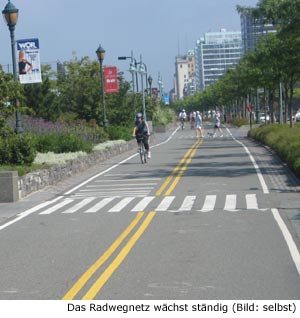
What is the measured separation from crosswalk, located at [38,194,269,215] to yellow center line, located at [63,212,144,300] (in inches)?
76.1

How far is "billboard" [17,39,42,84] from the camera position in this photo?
84.0 ft

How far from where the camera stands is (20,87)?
75.0ft

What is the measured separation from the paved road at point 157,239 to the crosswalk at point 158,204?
0.02 meters

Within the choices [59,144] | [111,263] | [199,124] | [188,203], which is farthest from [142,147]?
[199,124]

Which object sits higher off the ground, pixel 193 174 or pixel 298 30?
pixel 298 30

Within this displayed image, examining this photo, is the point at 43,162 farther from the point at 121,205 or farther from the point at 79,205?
the point at 121,205

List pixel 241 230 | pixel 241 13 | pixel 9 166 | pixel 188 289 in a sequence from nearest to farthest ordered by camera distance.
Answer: pixel 188 289, pixel 241 230, pixel 9 166, pixel 241 13

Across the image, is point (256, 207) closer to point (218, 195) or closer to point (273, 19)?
point (218, 195)

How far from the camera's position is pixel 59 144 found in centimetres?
3138

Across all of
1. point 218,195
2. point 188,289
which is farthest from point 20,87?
point 188,289

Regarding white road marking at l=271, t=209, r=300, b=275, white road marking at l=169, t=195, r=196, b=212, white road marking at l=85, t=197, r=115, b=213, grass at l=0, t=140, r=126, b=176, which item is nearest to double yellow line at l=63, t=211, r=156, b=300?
white road marking at l=169, t=195, r=196, b=212

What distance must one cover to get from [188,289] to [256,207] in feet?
26.0

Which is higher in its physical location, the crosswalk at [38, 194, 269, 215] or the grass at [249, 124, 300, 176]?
the grass at [249, 124, 300, 176]

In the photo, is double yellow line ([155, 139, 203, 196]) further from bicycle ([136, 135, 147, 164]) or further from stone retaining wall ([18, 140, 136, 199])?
stone retaining wall ([18, 140, 136, 199])
